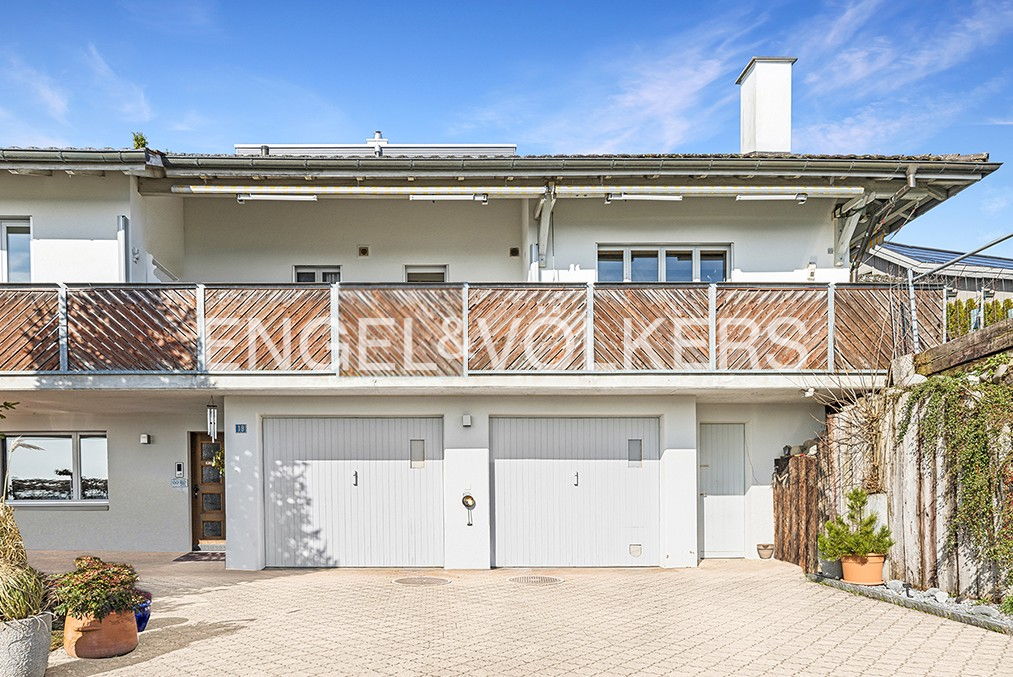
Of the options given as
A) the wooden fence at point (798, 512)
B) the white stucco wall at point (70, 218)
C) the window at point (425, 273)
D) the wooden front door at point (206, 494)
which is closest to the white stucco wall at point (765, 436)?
the wooden fence at point (798, 512)

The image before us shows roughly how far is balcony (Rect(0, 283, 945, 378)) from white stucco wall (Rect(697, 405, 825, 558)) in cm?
179

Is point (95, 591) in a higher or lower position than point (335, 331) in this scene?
lower

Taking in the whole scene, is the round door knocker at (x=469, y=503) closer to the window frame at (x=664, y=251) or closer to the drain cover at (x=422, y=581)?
the drain cover at (x=422, y=581)

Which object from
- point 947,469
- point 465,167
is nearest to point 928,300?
point 947,469

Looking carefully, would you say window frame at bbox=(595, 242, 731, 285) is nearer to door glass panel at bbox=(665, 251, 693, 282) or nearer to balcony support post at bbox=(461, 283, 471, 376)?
door glass panel at bbox=(665, 251, 693, 282)

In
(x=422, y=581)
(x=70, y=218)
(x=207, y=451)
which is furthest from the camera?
(x=207, y=451)

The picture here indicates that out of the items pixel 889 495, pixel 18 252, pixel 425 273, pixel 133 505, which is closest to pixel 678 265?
pixel 425 273

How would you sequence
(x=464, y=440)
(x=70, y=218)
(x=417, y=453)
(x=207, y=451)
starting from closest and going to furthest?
(x=464, y=440) < (x=70, y=218) < (x=417, y=453) < (x=207, y=451)

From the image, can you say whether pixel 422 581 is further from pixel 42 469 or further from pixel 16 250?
pixel 16 250

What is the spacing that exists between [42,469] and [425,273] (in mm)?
7863

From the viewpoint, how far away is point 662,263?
1291 centimetres

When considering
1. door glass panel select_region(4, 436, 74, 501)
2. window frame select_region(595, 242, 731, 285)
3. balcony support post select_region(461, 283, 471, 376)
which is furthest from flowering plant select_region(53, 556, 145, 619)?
window frame select_region(595, 242, 731, 285)

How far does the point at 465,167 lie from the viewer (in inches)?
462

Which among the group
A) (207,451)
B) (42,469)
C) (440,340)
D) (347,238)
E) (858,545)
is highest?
(347,238)
